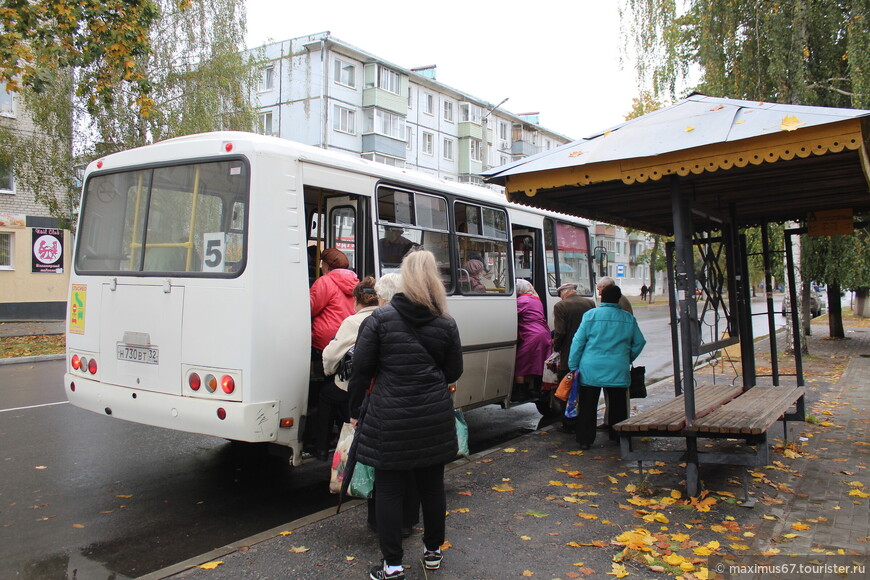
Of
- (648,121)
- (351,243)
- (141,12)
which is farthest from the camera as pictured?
(141,12)

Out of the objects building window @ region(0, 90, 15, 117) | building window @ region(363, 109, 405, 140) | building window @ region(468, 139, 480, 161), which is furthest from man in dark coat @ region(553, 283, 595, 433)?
building window @ region(468, 139, 480, 161)

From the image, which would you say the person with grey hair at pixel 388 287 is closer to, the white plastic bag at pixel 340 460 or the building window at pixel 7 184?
the white plastic bag at pixel 340 460

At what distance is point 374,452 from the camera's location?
12.6 feet

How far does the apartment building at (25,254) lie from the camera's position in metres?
23.8

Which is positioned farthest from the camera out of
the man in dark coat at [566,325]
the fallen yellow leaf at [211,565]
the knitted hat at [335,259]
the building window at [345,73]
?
the building window at [345,73]

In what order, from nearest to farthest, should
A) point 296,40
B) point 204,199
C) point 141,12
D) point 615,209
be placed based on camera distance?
1. point 204,199
2. point 615,209
3. point 141,12
4. point 296,40

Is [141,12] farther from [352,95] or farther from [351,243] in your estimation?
[352,95]

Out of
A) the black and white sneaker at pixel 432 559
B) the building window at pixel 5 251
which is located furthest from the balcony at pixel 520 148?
the black and white sneaker at pixel 432 559

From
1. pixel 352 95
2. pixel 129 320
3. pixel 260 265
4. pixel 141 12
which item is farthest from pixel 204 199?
pixel 352 95

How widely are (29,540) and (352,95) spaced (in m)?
40.8

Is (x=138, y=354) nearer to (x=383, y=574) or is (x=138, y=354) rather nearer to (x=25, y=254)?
(x=383, y=574)

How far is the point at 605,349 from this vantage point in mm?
6676

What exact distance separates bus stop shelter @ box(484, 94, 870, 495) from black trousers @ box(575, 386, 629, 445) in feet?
2.86

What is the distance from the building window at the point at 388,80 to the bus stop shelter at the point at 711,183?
38096mm
